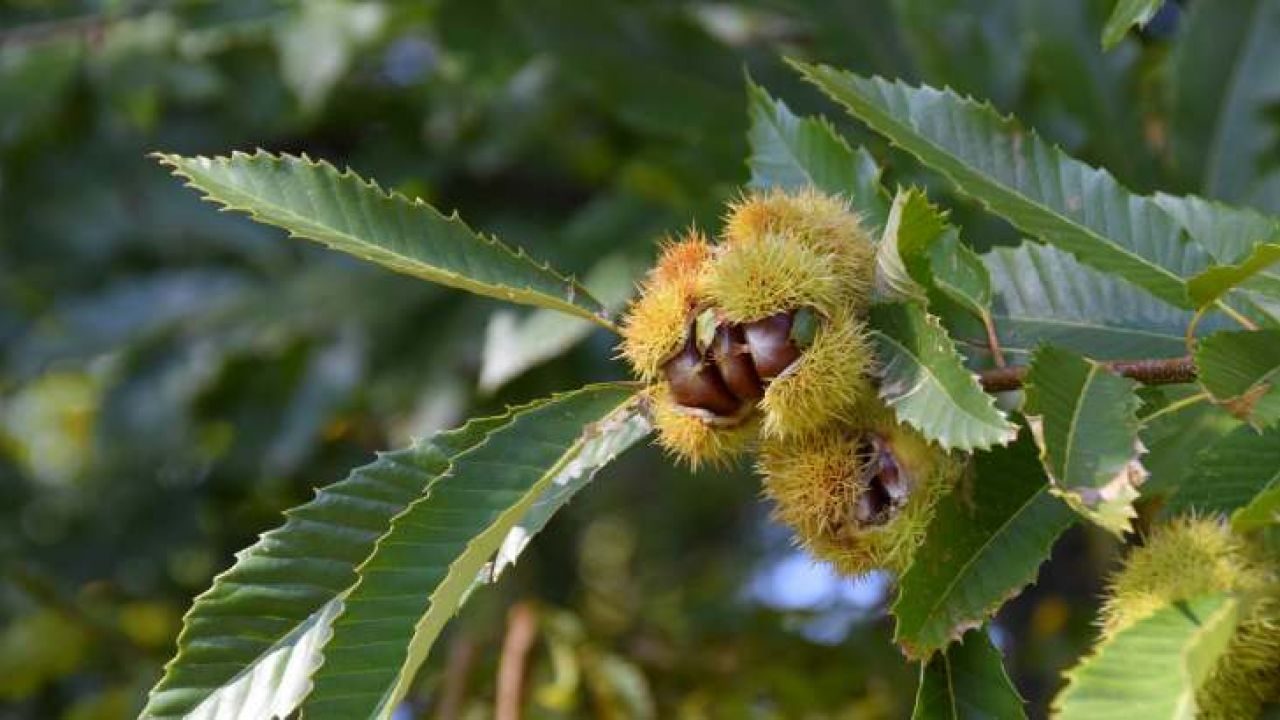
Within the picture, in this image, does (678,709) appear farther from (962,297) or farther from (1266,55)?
(962,297)

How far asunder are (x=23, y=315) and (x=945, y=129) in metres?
2.51

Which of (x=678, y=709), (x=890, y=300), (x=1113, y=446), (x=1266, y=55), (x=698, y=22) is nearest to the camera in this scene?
(x=1113, y=446)

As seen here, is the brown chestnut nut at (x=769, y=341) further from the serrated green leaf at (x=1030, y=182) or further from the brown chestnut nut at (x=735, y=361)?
the serrated green leaf at (x=1030, y=182)

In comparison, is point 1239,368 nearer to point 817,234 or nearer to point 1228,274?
point 1228,274

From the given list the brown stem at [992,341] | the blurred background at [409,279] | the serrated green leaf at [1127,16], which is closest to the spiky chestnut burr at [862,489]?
the brown stem at [992,341]

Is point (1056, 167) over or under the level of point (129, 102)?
under

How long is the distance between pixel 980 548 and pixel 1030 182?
0.30 m

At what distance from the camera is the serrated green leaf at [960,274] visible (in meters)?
1.10

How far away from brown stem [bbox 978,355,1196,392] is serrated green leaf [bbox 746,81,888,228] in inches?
7.3

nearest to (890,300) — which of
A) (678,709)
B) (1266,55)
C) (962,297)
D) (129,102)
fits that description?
(962,297)

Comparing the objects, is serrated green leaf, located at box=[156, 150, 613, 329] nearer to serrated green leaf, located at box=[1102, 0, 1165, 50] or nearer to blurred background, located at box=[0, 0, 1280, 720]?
serrated green leaf, located at box=[1102, 0, 1165, 50]

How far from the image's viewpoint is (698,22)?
2395mm

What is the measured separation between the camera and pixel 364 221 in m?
1.10

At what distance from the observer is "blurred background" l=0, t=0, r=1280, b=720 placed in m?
2.26
